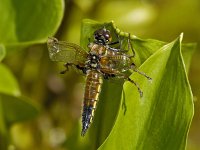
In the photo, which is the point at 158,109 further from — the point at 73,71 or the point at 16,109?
the point at 73,71

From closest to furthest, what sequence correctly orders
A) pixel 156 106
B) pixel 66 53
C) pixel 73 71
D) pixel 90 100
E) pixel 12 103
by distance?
pixel 156 106 → pixel 90 100 → pixel 66 53 → pixel 12 103 → pixel 73 71

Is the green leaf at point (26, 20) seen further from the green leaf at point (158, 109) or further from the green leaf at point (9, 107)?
the green leaf at point (158, 109)

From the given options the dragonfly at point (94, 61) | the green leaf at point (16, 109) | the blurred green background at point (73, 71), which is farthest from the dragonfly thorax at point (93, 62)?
the blurred green background at point (73, 71)

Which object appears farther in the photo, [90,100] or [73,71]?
[73,71]

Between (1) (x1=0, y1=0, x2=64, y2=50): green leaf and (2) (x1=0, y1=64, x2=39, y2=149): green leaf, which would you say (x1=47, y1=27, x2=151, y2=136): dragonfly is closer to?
(1) (x1=0, y1=0, x2=64, y2=50): green leaf

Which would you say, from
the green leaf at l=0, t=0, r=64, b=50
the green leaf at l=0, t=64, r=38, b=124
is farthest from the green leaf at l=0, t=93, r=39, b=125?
the green leaf at l=0, t=0, r=64, b=50

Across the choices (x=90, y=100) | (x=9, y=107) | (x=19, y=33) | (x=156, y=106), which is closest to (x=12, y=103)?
(x=9, y=107)
